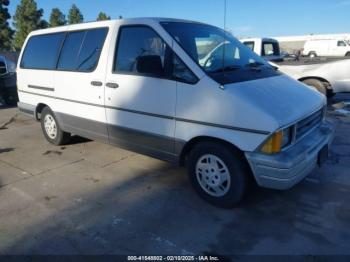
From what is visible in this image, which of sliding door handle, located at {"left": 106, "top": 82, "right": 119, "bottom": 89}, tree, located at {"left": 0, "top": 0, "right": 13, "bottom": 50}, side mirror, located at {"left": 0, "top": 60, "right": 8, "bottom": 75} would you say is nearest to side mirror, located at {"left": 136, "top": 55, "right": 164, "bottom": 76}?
sliding door handle, located at {"left": 106, "top": 82, "right": 119, "bottom": 89}

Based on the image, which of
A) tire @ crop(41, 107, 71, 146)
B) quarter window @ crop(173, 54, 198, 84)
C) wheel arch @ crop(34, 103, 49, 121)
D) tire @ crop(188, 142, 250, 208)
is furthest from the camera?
wheel arch @ crop(34, 103, 49, 121)

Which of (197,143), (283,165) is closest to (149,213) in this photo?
(197,143)

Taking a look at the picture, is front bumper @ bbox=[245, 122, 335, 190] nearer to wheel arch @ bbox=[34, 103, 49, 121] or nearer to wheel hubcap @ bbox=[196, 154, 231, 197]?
wheel hubcap @ bbox=[196, 154, 231, 197]

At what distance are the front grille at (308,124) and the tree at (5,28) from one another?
80.3ft

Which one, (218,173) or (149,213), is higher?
(218,173)

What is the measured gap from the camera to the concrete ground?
9.46ft

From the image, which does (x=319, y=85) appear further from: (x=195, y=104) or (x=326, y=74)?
(x=195, y=104)

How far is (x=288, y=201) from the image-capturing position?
11.8 ft

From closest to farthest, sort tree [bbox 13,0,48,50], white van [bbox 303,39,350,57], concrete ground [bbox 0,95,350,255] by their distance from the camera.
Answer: concrete ground [bbox 0,95,350,255], white van [bbox 303,39,350,57], tree [bbox 13,0,48,50]

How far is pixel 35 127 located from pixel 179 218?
497cm

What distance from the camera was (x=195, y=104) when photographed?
333 cm

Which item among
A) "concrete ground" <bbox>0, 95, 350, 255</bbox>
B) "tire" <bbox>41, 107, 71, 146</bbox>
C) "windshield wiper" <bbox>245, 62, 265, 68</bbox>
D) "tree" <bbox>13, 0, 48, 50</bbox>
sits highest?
"tree" <bbox>13, 0, 48, 50</bbox>

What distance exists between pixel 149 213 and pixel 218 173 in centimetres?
82

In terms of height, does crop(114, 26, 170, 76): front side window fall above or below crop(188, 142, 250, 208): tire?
above
